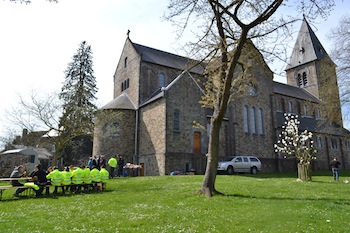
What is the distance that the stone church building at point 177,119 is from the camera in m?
24.6

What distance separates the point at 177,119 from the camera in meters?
25.7

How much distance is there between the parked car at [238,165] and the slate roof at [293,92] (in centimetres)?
2020

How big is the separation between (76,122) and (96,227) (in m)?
18.2

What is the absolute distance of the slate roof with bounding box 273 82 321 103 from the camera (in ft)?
143

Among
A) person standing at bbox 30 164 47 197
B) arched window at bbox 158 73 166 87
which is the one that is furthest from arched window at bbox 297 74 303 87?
person standing at bbox 30 164 47 197

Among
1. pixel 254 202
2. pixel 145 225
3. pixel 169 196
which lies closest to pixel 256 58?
pixel 254 202

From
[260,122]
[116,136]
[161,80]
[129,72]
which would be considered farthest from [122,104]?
[260,122]

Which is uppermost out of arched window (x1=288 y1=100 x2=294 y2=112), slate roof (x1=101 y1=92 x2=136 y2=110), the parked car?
arched window (x1=288 y1=100 x2=294 y2=112)

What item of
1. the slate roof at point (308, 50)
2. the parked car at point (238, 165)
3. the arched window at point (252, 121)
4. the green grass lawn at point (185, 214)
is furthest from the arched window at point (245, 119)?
the slate roof at point (308, 50)

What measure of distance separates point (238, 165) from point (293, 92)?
89.0 ft

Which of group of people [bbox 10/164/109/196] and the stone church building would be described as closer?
group of people [bbox 10/164/109/196]

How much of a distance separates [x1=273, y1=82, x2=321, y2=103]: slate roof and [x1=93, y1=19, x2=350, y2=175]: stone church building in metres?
3.86

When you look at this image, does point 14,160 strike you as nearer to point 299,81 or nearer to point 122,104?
point 122,104

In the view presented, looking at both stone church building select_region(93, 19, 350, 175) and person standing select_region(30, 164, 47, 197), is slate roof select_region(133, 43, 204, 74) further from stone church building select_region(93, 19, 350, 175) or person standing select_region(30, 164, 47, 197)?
person standing select_region(30, 164, 47, 197)
